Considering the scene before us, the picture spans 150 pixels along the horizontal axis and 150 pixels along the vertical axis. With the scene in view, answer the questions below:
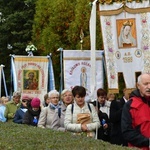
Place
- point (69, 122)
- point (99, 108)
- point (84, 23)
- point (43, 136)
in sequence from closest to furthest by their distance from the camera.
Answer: point (43, 136), point (69, 122), point (99, 108), point (84, 23)

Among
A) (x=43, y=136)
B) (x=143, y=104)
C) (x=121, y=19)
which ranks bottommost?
(x=43, y=136)

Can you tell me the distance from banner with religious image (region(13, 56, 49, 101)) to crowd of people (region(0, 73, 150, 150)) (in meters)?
5.33

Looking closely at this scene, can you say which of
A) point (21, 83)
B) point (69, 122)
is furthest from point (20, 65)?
point (69, 122)

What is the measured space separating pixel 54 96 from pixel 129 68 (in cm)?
179

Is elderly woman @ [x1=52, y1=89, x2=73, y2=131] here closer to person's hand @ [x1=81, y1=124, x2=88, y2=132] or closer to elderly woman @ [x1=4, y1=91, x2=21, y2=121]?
person's hand @ [x1=81, y1=124, x2=88, y2=132]

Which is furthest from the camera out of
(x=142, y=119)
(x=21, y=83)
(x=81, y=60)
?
(x=21, y=83)

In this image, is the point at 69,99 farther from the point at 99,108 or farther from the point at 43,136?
the point at 43,136

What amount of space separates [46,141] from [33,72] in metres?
10.7

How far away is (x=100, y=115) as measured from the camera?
30.3ft

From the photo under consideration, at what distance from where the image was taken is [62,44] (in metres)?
31.6

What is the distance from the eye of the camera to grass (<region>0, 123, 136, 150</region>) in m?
5.81

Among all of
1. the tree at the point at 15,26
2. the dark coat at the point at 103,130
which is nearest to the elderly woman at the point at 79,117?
the dark coat at the point at 103,130

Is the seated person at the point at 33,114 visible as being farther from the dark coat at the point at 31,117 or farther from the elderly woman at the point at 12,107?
the elderly woman at the point at 12,107

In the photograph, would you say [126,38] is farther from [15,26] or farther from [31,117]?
[15,26]
